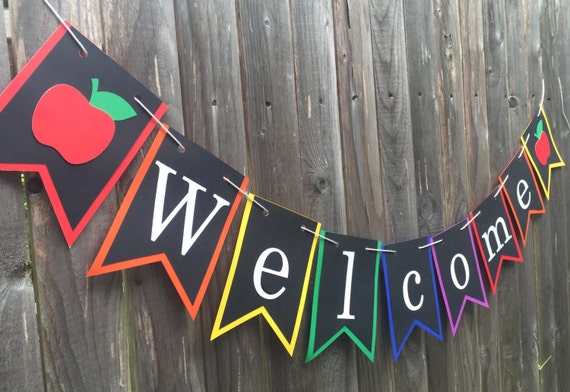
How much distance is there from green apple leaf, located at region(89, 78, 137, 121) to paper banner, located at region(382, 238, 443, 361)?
75 centimetres

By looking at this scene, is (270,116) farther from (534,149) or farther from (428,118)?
(534,149)

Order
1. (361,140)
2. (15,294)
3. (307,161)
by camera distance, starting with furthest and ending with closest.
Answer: (361,140) < (307,161) < (15,294)

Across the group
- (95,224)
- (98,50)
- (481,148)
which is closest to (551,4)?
(481,148)

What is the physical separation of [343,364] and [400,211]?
0.46 meters

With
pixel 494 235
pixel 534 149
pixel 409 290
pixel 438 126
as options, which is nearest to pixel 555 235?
pixel 534 149

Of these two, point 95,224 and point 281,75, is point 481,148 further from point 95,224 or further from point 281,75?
point 95,224

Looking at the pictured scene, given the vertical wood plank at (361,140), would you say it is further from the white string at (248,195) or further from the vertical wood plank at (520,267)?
the vertical wood plank at (520,267)

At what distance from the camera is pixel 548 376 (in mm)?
1828

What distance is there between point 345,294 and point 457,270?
0.44 metres

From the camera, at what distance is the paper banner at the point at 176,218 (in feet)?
2.77

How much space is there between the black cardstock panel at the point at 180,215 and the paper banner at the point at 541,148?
126 centimetres

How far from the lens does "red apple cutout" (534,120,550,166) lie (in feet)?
5.72

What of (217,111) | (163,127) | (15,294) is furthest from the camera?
(217,111)

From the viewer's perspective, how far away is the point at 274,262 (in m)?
1.04
